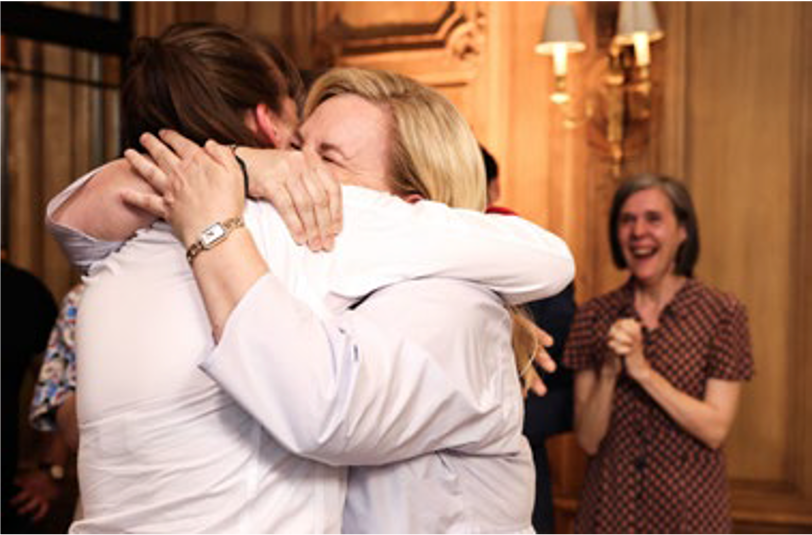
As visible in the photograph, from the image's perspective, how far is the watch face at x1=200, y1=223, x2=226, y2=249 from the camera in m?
1.23

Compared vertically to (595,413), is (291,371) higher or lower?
higher

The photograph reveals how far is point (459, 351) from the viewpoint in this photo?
1.29 metres

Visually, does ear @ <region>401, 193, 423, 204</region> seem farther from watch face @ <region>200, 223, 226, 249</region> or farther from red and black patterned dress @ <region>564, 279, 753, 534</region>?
red and black patterned dress @ <region>564, 279, 753, 534</region>

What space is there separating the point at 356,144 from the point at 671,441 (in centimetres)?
184

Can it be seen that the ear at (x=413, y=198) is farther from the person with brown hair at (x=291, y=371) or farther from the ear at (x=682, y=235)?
the ear at (x=682, y=235)

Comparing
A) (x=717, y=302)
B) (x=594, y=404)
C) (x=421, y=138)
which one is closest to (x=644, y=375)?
(x=594, y=404)

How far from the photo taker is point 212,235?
4.05 ft

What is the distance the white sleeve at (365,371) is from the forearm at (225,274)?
20 millimetres

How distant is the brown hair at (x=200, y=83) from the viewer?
4.78 ft

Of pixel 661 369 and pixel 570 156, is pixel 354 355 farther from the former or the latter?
pixel 570 156

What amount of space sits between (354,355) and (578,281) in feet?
9.37

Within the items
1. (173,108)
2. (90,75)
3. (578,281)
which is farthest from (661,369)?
(90,75)

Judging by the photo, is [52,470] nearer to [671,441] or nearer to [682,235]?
[671,441]

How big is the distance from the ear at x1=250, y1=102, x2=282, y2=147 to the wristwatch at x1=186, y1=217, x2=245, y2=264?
308 millimetres
